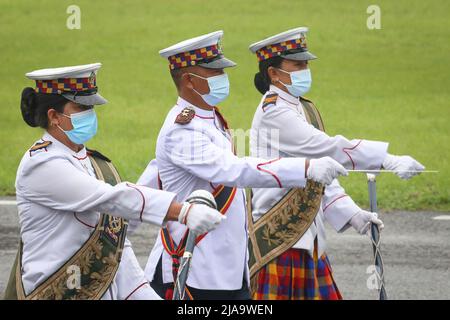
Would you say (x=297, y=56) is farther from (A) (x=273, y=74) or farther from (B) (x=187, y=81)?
(B) (x=187, y=81)

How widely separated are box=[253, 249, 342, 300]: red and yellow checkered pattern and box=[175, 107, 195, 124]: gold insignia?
4.49 feet

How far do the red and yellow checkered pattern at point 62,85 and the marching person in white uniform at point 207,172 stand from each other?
76 cm

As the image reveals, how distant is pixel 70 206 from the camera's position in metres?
5.62

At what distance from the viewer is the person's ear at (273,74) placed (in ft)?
25.4

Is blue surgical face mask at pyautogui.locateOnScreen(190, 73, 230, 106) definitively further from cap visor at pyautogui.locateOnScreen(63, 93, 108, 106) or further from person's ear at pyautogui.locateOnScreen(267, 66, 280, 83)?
person's ear at pyautogui.locateOnScreen(267, 66, 280, 83)

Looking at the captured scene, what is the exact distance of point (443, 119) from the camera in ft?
57.1

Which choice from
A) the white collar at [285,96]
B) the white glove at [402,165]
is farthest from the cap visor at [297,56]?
the white glove at [402,165]

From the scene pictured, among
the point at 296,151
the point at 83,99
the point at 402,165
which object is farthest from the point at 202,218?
the point at 402,165

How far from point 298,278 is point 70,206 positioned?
2.28 meters

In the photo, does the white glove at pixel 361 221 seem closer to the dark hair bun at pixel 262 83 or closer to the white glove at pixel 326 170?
the dark hair bun at pixel 262 83

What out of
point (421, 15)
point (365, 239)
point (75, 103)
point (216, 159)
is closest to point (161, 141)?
point (216, 159)
